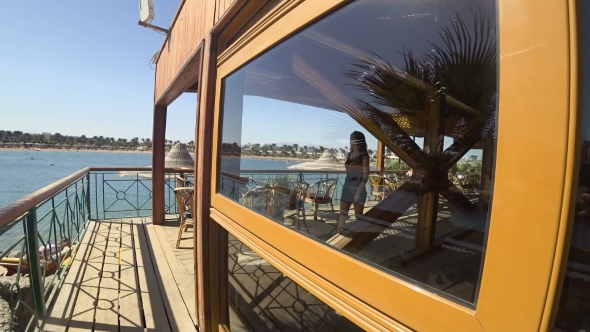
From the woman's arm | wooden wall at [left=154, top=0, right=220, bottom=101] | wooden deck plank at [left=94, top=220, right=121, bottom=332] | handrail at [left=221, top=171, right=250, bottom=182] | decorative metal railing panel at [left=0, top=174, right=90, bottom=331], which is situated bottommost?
wooden deck plank at [left=94, top=220, right=121, bottom=332]

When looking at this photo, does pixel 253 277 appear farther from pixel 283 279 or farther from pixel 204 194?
pixel 204 194

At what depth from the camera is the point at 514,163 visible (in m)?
0.51

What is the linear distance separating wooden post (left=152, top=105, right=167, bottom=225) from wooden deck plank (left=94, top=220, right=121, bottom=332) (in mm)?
904

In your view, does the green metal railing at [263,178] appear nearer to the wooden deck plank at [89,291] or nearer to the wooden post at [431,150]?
the wooden post at [431,150]

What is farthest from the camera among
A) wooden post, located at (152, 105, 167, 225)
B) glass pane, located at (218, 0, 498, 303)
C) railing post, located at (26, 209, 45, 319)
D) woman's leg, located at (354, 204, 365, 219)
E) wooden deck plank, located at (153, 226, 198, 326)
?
wooden post, located at (152, 105, 167, 225)

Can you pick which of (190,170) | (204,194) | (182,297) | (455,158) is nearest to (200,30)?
(204,194)

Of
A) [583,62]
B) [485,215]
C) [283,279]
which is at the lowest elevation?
[283,279]

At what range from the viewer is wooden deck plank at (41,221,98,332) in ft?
6.63

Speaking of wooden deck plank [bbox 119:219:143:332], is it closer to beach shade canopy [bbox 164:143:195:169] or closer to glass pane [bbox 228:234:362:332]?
glass pane [bbox 228:234:362:332]

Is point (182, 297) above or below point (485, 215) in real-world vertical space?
below

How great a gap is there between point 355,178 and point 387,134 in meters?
0.28

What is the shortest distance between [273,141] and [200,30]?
3.78 ft

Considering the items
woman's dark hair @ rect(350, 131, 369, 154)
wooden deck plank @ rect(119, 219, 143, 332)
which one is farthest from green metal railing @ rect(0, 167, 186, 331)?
woman's dark hair @ rect(350, 131, 369, 154)

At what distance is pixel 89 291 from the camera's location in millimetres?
2502
